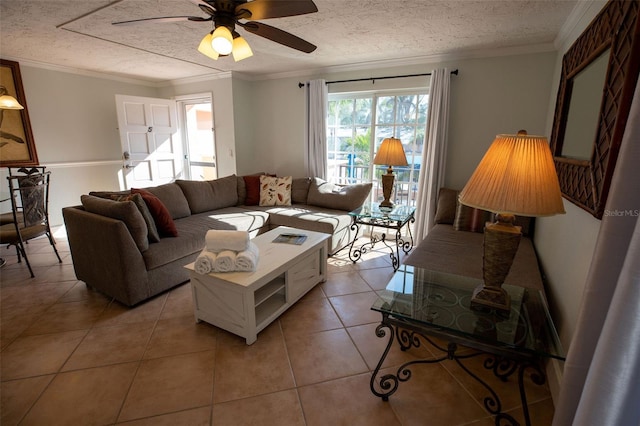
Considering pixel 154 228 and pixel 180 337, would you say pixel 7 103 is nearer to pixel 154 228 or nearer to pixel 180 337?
pixel 154 228

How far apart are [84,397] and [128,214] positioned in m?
1.23

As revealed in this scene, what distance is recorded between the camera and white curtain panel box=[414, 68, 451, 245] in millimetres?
3270

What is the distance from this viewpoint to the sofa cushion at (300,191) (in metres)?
4.11

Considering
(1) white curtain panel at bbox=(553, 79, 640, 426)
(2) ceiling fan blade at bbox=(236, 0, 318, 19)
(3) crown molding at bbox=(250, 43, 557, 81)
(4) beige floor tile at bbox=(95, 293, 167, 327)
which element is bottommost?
(4) beige floor tile at bbox=(95, 293, 167, 327)

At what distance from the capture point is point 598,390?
0.66m

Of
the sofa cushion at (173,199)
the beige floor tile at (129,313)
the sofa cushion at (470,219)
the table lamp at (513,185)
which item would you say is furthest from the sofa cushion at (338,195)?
the table lamp at (513,185)

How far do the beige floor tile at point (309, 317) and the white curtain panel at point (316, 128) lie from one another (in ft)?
7.35

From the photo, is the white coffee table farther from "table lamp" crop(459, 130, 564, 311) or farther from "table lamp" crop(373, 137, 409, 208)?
"table lamp" crop(459, 130, 564, 311)

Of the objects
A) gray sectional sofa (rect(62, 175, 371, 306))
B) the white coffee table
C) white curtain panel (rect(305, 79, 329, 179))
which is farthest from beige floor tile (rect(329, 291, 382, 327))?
white curtain panel (rect(305, 79, 329, 179))

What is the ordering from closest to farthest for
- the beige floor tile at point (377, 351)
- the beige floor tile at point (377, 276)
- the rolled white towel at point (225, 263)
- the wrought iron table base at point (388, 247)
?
the beige floor tile at point (377, 351) → the rolled white towel at point (225, 263) → the beige floor tile at point (377, 276) → the wrought iron table base at point (388, 247)

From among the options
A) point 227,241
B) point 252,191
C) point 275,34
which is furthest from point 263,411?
point 252,191

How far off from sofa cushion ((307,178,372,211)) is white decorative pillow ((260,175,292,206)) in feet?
1.04

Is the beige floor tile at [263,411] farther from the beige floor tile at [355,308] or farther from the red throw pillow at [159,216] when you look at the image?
the red throw pillow at [159,216]

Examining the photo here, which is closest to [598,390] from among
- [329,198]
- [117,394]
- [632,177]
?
[632,177]
